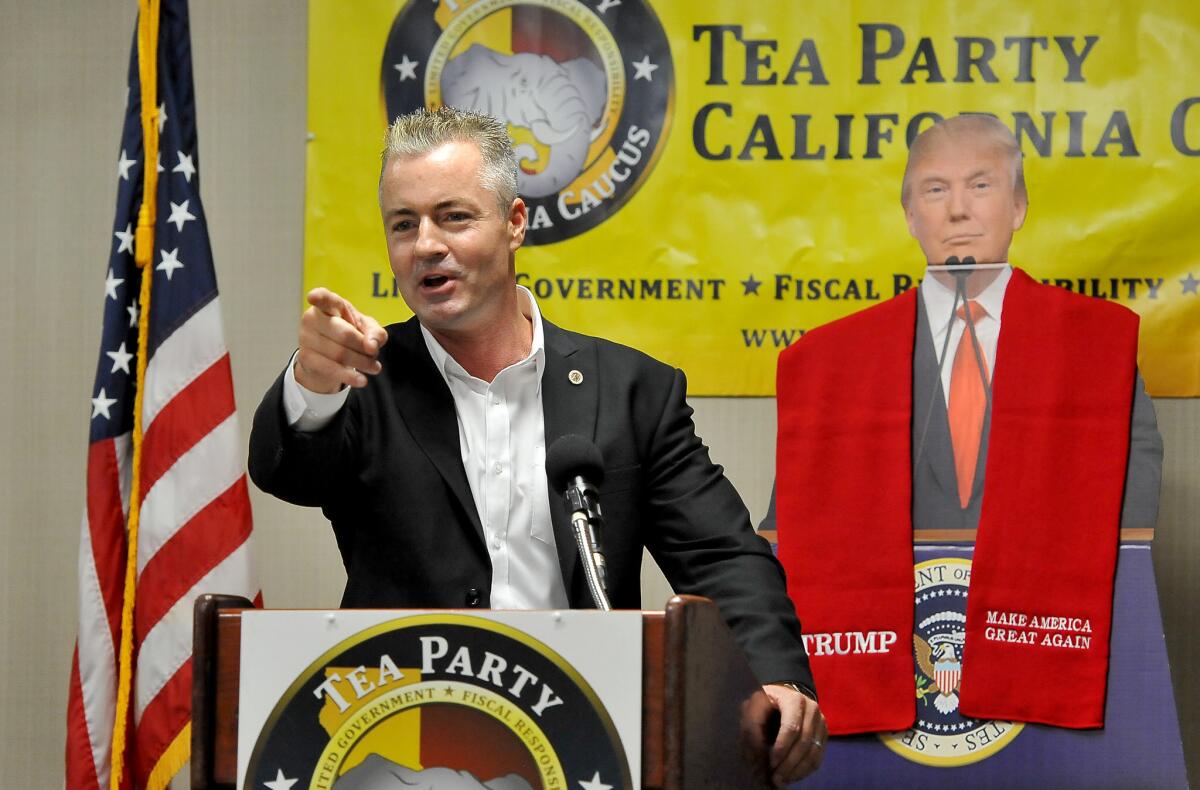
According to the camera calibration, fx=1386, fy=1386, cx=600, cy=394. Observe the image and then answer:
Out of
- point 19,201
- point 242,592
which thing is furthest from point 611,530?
point 19,201

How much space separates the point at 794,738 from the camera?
1519 mm

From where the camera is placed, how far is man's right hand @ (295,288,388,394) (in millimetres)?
1418

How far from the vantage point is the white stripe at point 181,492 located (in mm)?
2717

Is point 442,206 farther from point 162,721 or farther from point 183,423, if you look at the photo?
point 162,721

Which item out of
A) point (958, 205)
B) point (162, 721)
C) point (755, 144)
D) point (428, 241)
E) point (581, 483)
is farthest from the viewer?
point (755, 144)

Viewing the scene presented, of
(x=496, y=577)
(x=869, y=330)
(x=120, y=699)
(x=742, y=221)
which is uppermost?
(x=742, y=221)

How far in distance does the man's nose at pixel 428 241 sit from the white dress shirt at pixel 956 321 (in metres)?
1.32

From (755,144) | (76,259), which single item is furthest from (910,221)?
(76,259)

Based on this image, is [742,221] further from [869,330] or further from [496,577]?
[496,577]

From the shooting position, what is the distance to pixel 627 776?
45.8 inches

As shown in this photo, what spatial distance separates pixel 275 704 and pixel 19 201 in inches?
101

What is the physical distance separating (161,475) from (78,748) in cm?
55

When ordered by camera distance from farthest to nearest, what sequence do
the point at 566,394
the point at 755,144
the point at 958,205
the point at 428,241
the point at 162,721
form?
the point at 755,144 < the point at 958,205 < the point at 162,721 < the point at 566,394 < the point at 428,241

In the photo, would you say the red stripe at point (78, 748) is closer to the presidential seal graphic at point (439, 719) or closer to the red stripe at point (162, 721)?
the red stripe at point (162, 721)
